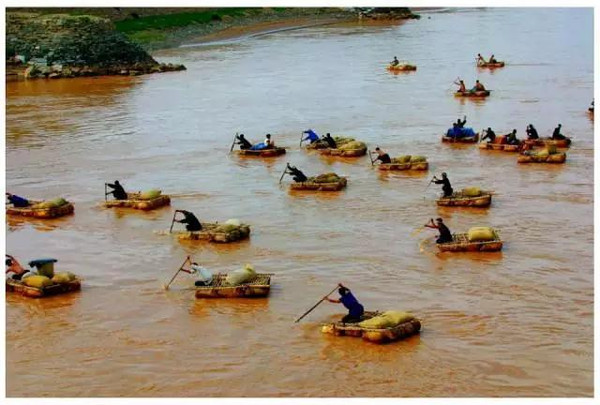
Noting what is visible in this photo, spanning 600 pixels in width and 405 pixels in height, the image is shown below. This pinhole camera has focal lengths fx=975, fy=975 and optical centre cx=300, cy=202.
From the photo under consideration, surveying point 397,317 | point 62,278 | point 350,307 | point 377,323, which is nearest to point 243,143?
point 62,278

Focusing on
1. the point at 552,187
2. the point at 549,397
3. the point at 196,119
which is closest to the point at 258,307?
the point at 549,397

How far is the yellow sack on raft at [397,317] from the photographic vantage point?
542 inches

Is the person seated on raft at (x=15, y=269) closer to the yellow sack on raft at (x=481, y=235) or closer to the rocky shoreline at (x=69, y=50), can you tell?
the yellow sack on raft at (x=481, y=235)

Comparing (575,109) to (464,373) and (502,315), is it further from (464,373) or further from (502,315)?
(464,373)

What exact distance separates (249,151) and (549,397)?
54.5 ft

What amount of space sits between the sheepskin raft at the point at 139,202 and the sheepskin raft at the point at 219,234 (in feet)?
8.38

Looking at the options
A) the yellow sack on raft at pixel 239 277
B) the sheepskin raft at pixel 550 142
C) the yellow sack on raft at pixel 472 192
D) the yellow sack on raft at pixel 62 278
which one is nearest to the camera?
the yellow sack on raft at pixel 239 277

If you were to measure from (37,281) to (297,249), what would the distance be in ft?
16.7

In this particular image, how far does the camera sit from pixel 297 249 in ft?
61.4

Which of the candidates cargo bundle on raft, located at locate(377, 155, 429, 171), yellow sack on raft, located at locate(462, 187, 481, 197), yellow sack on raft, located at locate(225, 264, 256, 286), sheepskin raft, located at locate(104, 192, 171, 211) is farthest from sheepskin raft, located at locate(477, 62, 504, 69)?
yellow sack on raft, located at locate(225, 264, 256, 286)

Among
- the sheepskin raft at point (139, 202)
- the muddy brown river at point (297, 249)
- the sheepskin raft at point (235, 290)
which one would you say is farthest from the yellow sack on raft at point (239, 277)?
the sheepskin raft at point (139, 202)

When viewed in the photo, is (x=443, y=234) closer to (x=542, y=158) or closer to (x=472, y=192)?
(x=472, y=192)

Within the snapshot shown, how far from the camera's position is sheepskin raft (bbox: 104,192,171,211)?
2181cm

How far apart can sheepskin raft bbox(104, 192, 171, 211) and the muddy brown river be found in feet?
0.90
